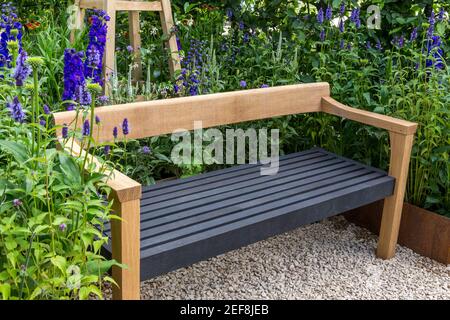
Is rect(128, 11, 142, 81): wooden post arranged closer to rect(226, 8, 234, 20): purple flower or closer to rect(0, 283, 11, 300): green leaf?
rect(226, 8, 234, 20): purple flower

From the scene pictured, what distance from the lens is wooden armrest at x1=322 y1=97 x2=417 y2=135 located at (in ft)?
9.25

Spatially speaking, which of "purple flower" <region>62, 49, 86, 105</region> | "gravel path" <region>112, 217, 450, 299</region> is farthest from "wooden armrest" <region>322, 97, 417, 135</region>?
"purple flower" <region>62, 49, 86, 105</region>

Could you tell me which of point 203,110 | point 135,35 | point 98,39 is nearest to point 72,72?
point 98,39

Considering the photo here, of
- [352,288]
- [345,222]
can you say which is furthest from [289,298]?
[345,222]

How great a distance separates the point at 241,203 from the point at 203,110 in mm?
523

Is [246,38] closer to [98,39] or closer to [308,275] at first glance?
[98,39]

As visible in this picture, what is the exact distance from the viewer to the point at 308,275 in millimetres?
2848

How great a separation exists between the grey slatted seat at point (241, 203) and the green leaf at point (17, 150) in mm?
464

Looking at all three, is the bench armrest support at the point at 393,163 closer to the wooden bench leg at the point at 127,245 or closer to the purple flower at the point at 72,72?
the purple flower at the point at 72,72

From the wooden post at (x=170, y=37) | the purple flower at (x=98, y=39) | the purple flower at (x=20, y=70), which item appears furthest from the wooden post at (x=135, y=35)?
the purple flower at (x=20, y=70)

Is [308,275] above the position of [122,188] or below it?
below

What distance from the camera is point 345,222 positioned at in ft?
11.4
